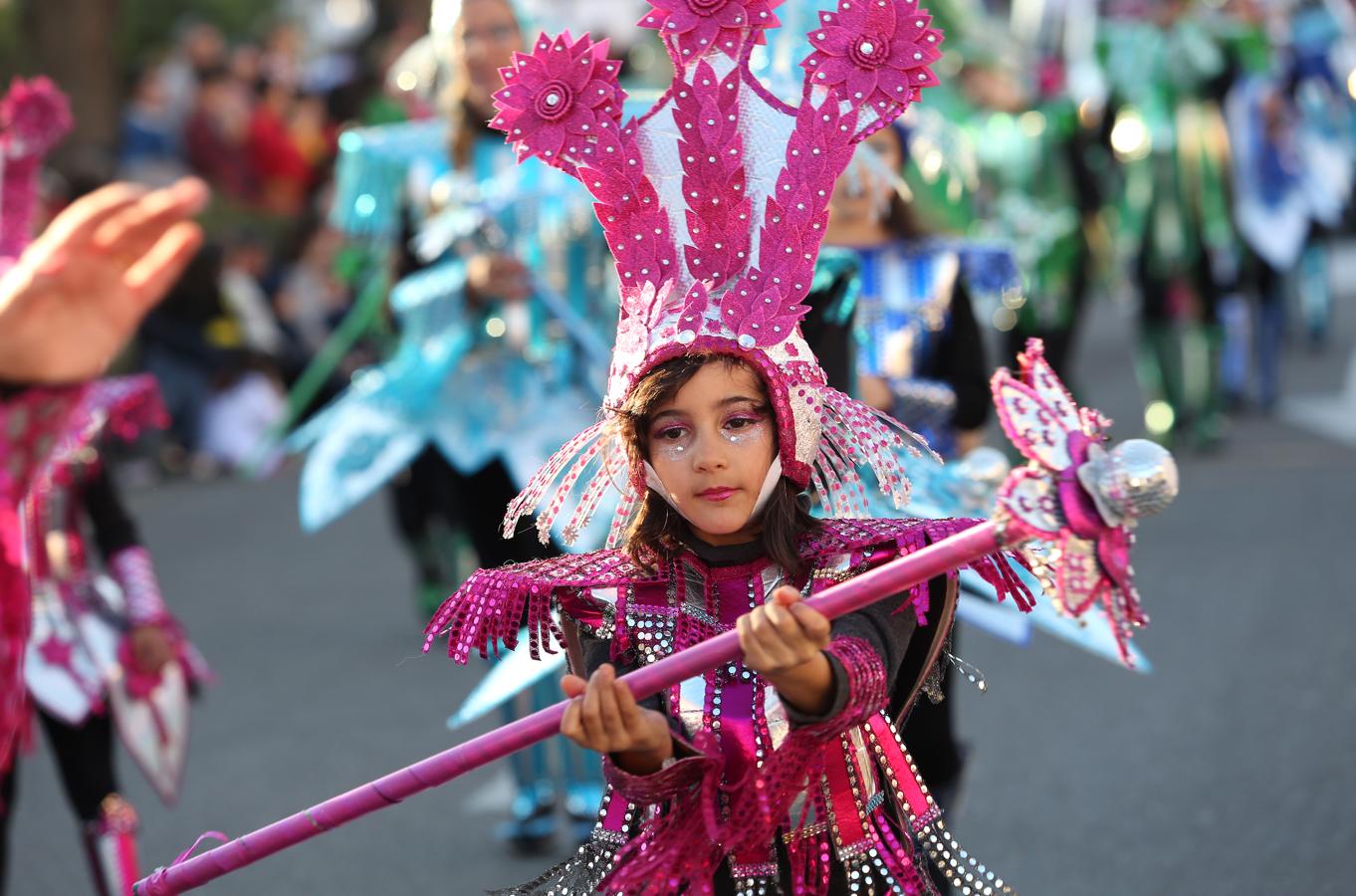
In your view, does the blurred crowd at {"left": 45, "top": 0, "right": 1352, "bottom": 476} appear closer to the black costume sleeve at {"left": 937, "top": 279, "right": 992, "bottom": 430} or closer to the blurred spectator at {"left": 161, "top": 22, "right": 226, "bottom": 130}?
the blurred spectator at {"left": 161, "top": 22, "right": 226, "bottom": 130}

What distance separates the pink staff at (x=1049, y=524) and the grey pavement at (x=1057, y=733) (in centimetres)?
158

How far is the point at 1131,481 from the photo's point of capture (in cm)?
247

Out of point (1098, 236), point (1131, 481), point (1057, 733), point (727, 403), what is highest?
point (727, 403)

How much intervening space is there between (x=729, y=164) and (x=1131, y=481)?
791 millimetres

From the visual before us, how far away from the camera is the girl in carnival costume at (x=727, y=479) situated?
284 centimetres

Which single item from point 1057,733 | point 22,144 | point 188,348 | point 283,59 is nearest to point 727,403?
point 22,144

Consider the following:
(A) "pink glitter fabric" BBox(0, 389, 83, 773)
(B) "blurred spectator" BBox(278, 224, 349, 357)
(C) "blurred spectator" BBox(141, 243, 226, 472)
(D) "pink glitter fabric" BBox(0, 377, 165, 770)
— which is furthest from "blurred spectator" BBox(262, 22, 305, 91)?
(A) "pink glitter fabric" BBox(0, 389, 83, 773)

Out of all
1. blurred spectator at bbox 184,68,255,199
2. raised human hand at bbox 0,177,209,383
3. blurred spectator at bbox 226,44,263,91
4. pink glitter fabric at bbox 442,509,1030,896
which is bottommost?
pink glitter fabric at bbox 442,509,1030,896

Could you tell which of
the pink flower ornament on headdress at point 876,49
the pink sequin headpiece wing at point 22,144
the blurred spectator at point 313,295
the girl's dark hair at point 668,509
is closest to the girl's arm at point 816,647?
the girl's dark hair at point 668,509

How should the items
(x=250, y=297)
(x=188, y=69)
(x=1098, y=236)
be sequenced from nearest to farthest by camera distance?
(x=1098, y=236)
(x=250, y=297)
(x=188, y=69)

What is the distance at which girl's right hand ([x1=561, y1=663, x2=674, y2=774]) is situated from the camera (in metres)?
2.64

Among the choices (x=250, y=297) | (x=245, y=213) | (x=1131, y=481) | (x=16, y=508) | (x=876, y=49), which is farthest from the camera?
(x=245, y=213)

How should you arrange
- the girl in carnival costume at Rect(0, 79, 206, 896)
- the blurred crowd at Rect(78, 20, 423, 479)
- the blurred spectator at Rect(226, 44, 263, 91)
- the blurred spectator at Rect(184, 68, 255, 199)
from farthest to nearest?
the blurred spectator at Rect(226, 44, 263, 91), the blurred spectator at Rect(184, 68, 255, 199), the blurred crowd at Rect(78, 20, 423, 479), the girl in carnival costume at Rect(0, 79, 206, 896)

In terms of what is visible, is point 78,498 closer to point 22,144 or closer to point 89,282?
point 89,282
